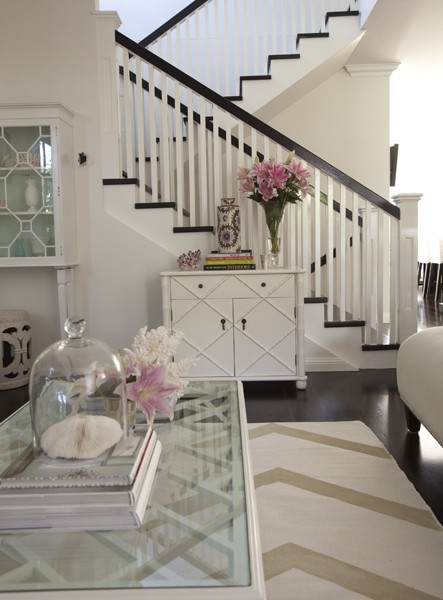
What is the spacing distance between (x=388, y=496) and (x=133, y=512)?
121 centimetres

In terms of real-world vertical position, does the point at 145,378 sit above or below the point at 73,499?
above

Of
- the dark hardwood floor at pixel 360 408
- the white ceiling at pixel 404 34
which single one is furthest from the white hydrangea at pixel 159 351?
the white ceiling at pixel 404 34

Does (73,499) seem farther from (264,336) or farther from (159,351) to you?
(264,336)

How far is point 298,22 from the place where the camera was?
17.8 ft

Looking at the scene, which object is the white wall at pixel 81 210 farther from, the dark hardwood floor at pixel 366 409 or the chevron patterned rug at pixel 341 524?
the chevron patterned rug at pixel 341 524

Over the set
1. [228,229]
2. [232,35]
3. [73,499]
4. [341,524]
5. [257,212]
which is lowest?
[341,524]

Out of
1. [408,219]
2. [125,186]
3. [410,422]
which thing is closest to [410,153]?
[408,219]

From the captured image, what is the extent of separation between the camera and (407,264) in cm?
382

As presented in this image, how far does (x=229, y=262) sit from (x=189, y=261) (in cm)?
27

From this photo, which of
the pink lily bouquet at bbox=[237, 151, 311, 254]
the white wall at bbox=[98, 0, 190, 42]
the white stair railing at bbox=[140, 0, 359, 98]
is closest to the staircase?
the pink lily bouquet at bbox=[237, 151, 311, 254]

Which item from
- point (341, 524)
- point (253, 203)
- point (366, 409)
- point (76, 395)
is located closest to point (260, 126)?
point (253, 203)

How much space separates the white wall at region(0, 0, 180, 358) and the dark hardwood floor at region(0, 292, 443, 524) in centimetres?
67

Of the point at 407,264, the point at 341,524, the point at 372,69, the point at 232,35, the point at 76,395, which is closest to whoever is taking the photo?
the point at 76,395

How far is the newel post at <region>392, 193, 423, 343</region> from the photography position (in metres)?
3.79
